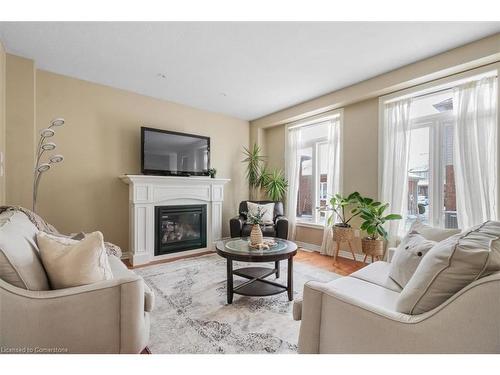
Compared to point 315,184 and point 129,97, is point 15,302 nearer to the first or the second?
point 129,97

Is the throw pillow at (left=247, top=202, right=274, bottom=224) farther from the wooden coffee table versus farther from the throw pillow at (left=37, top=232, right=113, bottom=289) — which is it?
the throw pillow at (left=37, top=232, right=113, bottom=289)

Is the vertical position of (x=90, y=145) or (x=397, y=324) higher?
(x=90, y=145)

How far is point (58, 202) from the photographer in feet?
10.5

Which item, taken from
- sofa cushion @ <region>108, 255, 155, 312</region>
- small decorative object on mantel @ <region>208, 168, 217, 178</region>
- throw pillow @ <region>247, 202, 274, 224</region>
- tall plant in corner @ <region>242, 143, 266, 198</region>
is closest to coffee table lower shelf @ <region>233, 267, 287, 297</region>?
sofa cushion @ <region>108, 255, 155, 312</region>

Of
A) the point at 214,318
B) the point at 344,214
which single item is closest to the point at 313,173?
the point at 344,214

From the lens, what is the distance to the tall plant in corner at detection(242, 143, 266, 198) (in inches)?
196

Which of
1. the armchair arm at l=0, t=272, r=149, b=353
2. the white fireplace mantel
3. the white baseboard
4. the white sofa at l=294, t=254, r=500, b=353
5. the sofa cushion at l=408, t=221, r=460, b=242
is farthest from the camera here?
the white baseboard

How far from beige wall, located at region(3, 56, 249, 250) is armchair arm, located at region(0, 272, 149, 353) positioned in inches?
92.5

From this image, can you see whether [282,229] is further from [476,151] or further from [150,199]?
[476,151]

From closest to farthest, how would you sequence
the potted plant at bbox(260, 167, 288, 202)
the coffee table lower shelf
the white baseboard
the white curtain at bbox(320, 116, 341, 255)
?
the coffee table lower shelf → the white baseboard → the white curtain at bbox(320, 116, 341, 255) → the potted plant at bbox(260, 167, 288, 202)

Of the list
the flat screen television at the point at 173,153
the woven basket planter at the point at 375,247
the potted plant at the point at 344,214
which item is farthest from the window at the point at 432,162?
the flat screen television at the point at 173,153

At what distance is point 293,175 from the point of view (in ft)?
15.3

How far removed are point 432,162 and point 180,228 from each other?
146 inches
